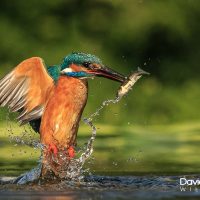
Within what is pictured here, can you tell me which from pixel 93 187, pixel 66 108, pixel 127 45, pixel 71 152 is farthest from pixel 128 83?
pixel 127 45

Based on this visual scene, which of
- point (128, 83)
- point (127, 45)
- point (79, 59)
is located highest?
point (127, 45)

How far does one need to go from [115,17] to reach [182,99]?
71.5 inches

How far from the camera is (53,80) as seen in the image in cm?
1137

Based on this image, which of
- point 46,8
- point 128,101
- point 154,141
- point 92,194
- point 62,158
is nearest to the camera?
point 92,194

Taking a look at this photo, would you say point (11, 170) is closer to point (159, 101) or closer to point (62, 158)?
point (62, 158)

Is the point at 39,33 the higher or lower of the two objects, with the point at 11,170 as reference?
higher

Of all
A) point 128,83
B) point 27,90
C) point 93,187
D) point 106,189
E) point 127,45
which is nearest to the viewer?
point 106,189

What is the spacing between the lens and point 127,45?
18891 mm

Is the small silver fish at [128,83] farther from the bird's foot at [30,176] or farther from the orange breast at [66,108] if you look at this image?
the bird's foot at [30,176]

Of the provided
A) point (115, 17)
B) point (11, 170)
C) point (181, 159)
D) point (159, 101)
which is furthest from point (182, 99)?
point (11, 170)

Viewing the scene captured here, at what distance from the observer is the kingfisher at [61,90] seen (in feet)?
36.7

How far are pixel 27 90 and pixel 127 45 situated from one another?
7.42 meters

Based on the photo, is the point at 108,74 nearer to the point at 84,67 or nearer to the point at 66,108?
the point at 84,67

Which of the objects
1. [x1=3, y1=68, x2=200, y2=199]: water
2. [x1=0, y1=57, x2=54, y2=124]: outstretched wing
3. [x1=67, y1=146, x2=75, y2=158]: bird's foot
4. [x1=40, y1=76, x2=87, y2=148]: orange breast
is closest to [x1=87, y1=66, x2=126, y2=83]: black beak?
[x1=40, y1=76, x2=87, y2=148]: orange breast
